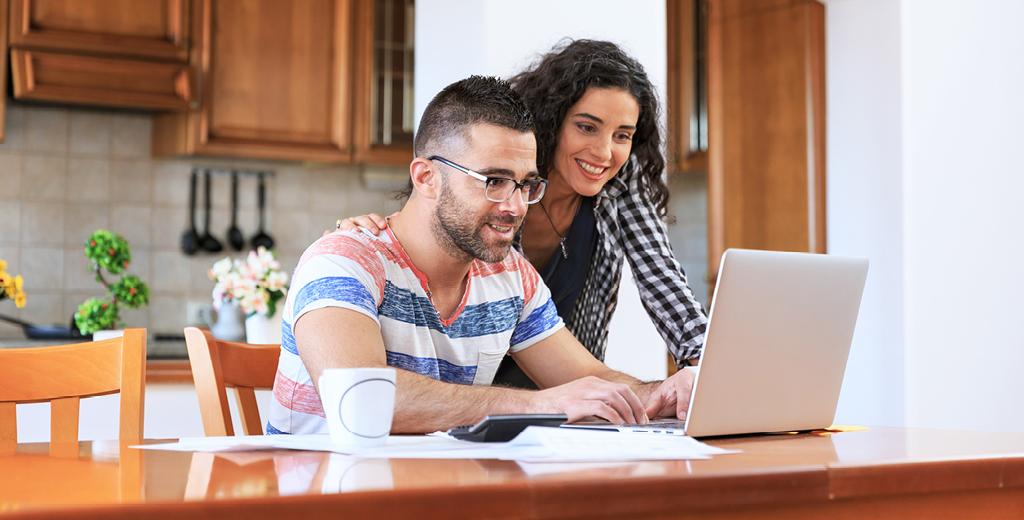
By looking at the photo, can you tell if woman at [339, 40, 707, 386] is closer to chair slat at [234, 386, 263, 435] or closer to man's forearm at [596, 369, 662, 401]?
man's forearm at [596, 369, 662, 401]

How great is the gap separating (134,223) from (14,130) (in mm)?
537

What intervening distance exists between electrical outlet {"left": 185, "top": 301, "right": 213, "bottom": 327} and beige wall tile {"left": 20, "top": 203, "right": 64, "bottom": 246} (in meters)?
0.53

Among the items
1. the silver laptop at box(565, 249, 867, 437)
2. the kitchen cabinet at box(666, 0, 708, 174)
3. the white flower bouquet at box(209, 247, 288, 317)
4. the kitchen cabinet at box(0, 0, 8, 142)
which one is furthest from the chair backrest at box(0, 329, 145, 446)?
the kitchen cabinet at box(666, 0, 708, 174)

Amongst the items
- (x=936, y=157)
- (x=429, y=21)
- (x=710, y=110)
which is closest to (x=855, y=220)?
(x=936, y=157)

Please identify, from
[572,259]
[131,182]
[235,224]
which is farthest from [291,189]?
[572,259]

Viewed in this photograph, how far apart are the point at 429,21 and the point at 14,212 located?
2.19 m

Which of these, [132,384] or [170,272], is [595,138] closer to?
[132,384]

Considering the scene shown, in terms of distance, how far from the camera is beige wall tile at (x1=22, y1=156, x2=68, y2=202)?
424 centimetres

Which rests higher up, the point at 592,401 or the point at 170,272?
the point at 170,272

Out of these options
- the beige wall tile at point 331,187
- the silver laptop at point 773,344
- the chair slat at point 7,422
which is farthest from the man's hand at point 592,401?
the beige wall tile at point 331,187

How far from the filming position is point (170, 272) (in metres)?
4.45

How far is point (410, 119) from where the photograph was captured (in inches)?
181

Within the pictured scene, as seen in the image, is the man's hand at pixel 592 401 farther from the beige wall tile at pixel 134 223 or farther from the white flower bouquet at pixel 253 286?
the beige wall tile at pixel 134 223

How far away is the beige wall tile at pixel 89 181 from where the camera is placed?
14.2ft
